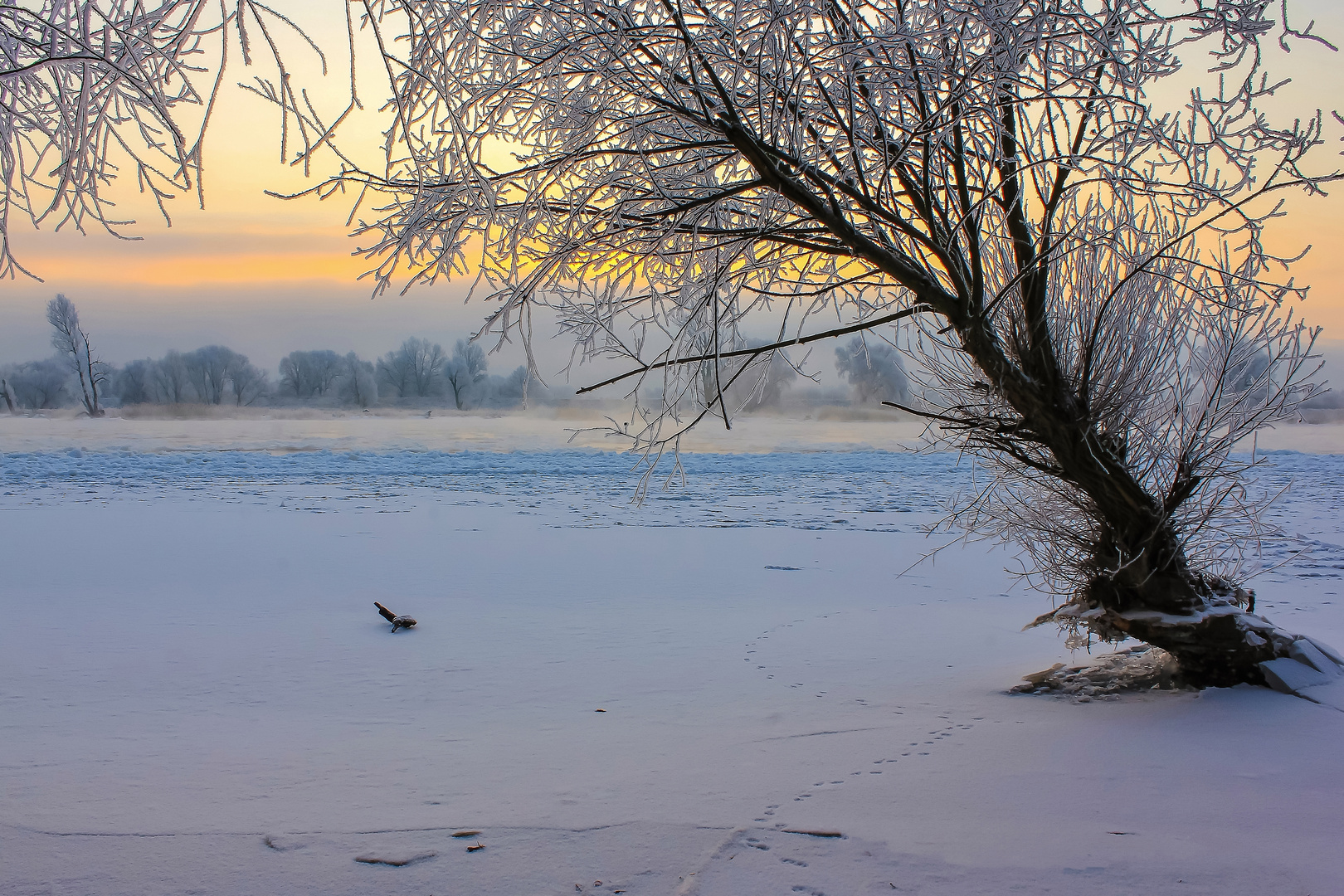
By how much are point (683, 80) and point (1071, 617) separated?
12.8 feet

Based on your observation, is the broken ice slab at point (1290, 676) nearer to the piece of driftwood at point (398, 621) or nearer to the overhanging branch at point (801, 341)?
the overhanging branch at point (801, 341)

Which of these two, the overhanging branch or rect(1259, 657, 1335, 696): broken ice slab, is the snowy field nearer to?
rect(1259, 657, 1335, 696): broken ice slab

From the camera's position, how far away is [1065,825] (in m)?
3.13

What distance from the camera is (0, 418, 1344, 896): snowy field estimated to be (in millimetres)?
2889

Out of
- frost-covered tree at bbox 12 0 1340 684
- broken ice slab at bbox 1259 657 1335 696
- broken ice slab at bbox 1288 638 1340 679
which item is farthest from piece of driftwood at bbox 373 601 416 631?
broken ice slab at bbox 1288 638 1340 679

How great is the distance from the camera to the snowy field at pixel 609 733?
2.89 metres

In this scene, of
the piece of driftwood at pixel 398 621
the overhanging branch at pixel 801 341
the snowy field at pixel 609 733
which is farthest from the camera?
the piece of driftwood at pixel 398 621

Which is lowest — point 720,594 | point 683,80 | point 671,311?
point 720,594

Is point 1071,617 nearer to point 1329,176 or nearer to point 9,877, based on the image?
point 1329,176

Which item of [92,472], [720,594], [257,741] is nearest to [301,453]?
[92,472]

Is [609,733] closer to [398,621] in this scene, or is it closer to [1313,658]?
[398,621]

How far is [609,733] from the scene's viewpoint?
485 centimetres

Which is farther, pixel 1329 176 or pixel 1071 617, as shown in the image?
pixel 1071 617

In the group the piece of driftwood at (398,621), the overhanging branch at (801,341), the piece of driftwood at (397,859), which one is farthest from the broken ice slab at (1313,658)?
the piece of driftwood at (398,621)
